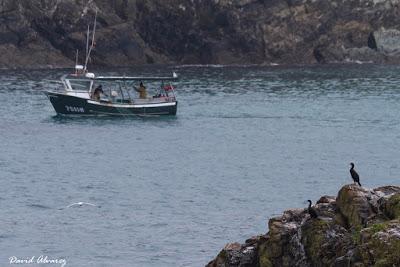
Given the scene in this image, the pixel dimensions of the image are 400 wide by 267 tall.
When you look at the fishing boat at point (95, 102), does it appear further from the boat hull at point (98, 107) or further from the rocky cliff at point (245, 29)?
the rocky cliff at point (245, 29)

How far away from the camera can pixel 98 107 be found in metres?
110

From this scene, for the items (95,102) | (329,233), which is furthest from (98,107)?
(329,233)

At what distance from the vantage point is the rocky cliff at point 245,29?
547 feet

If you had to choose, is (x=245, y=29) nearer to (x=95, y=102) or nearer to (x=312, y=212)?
(x=95, y=102)

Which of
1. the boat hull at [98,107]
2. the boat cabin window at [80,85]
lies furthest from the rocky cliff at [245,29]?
the boat hull at [98,107]

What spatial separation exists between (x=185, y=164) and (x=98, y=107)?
29.9 metres

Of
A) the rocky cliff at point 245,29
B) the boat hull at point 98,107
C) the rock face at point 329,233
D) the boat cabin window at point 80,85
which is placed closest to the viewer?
the rock face at point 329,233

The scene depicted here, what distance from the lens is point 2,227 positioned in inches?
2320

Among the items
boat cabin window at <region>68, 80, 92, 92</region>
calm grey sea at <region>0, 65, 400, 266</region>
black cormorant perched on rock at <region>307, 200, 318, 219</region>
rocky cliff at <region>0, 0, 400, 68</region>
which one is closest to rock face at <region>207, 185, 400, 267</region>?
black cormorant perched on rock at <region>307, 200, 318, 219</region>

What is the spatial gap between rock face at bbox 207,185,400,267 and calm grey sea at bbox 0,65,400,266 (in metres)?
12.7

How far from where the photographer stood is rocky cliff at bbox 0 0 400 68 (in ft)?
547

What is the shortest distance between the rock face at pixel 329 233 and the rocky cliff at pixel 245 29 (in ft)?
419

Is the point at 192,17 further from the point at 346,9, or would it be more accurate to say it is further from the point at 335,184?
the point at 335,184
